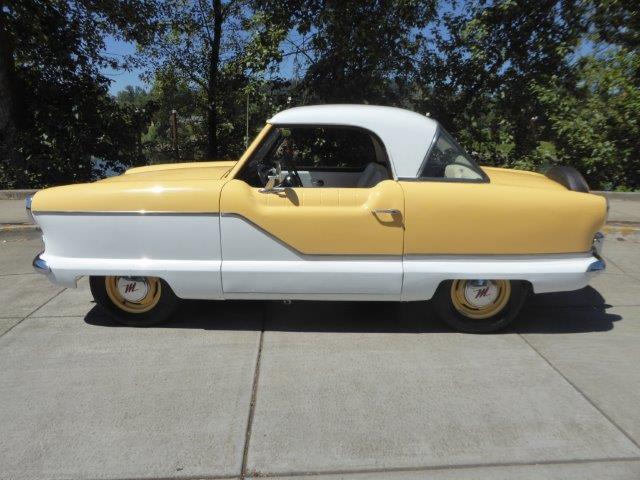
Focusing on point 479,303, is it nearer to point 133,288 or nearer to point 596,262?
point 596,262

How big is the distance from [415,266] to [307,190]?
918 mm

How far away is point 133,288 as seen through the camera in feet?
13.5

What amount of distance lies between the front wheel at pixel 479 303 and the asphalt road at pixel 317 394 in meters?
0.12

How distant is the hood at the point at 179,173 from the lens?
164 inches

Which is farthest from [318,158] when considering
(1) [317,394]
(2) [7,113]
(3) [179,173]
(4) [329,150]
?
(2) [7,113]

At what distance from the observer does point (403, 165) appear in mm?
3908

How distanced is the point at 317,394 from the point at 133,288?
1.71 m

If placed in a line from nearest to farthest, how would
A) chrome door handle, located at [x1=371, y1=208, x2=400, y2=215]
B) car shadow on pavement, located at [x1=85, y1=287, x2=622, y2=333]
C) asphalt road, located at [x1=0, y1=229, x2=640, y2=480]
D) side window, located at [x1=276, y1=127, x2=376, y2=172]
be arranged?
asphalt road, located at [x1=0, y1=229, x2=640, y2=480], chrome door handle, located at [x1=371, y1=208, x2=400, y2=215], car shadow on pavement, located at [x1=85, y1=287, x2=622, y2=333], side window, located at [x1=276, y1=127, x2=376, y2=172]

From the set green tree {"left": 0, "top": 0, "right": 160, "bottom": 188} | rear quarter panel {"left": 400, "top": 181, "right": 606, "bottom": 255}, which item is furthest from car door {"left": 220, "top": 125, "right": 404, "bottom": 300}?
green tree {"left": 0, "top": 0, "right": 160, "bottom": 188}

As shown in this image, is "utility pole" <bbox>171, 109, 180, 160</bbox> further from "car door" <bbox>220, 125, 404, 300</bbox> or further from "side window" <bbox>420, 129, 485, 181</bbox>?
"side window" <bbox>420, 129, 485, 181</bbox>

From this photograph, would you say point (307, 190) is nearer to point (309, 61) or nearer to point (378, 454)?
point (378, 454)

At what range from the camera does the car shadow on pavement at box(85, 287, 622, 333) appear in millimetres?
4262

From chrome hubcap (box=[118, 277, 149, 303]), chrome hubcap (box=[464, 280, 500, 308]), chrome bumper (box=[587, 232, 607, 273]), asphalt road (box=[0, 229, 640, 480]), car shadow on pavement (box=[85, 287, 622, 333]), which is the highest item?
chrome bumper (box=[587, 232, 607, 273])

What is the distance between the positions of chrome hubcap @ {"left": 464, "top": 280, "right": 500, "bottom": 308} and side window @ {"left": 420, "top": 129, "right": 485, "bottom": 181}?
2.49 feet
